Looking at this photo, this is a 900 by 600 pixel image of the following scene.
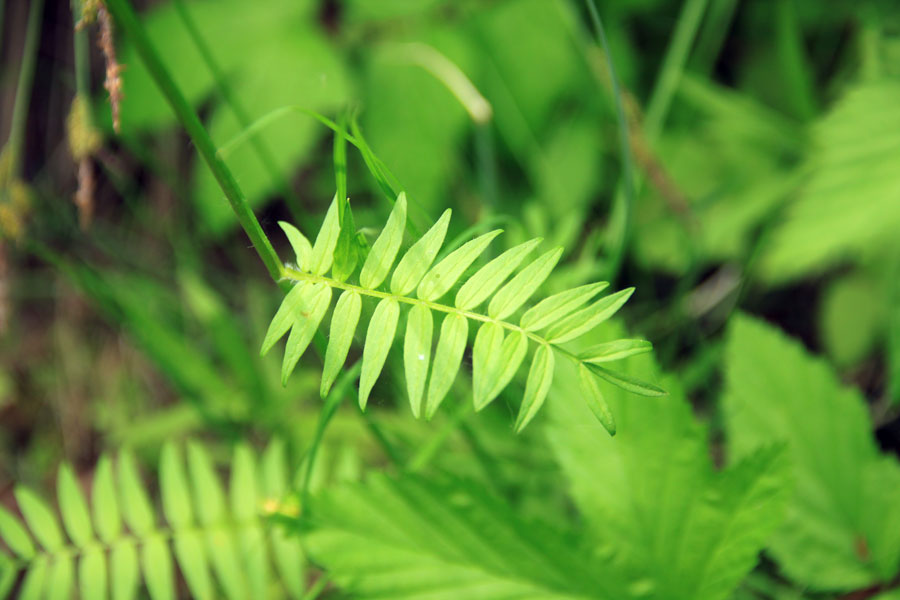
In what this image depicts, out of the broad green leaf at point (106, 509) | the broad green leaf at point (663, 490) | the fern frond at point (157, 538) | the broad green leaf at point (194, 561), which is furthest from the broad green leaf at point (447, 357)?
the broad green leaf at point (106, 509)

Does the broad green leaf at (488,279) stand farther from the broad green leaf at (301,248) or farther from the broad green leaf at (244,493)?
the broad green leaf at (244,493)

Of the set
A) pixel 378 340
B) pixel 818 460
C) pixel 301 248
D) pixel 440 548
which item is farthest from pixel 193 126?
pixel 818 460

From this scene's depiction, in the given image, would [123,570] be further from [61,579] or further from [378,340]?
[378,340]

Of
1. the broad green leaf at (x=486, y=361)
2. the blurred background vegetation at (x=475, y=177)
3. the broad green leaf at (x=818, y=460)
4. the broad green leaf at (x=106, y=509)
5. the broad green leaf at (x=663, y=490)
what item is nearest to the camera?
the broad green leaf at (x=486, y=361)

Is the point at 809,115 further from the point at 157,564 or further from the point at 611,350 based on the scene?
the point at 157,564

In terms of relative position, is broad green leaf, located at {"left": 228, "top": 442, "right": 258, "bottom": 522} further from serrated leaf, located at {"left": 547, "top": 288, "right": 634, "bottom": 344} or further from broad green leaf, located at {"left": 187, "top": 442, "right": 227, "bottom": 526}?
serrated leaf, located at {"left": 547, "top": 288, "right": 634, "bottom": 344}

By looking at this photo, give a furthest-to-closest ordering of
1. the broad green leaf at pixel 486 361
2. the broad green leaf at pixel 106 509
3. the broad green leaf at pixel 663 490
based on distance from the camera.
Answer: the broad green leaf at pixel 106 509 < the broad green leaf at pixel 663 490 < the broad green leaf at pixel 486 361

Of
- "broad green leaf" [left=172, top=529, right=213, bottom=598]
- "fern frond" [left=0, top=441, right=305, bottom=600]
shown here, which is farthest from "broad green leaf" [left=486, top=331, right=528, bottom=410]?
"broad green leaf" [left=172, top=529, right=213, bottom=598]
